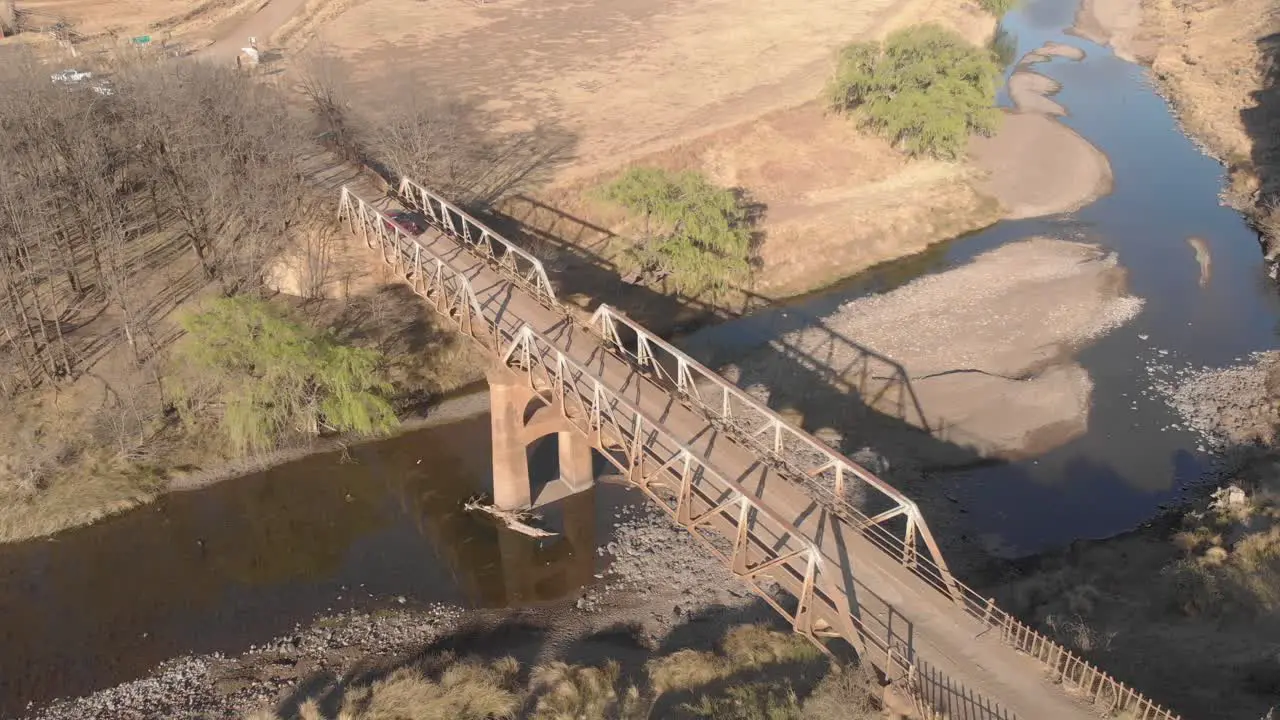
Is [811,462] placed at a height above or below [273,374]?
below

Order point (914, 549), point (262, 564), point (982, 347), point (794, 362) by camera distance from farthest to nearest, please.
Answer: point (982, 347) < point (794, 362) < point (262, 564) < point (914, 549)

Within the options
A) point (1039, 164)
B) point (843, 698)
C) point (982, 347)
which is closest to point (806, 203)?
point (982, 347)

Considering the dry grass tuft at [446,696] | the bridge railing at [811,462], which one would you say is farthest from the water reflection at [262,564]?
the bridge railing at [811,462]

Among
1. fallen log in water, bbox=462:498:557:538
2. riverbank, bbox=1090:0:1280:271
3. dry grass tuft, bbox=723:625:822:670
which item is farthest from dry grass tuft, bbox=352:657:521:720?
riverbank, bbox=1090:0:1280:271

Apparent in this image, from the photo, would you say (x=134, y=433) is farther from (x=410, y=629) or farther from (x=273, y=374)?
(x=410, y=629)

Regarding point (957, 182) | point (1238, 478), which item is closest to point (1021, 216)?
point (957, 182)

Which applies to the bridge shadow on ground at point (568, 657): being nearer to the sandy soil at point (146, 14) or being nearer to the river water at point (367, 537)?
the river water at point (367, 537)

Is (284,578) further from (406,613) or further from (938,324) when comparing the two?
(938,324)
